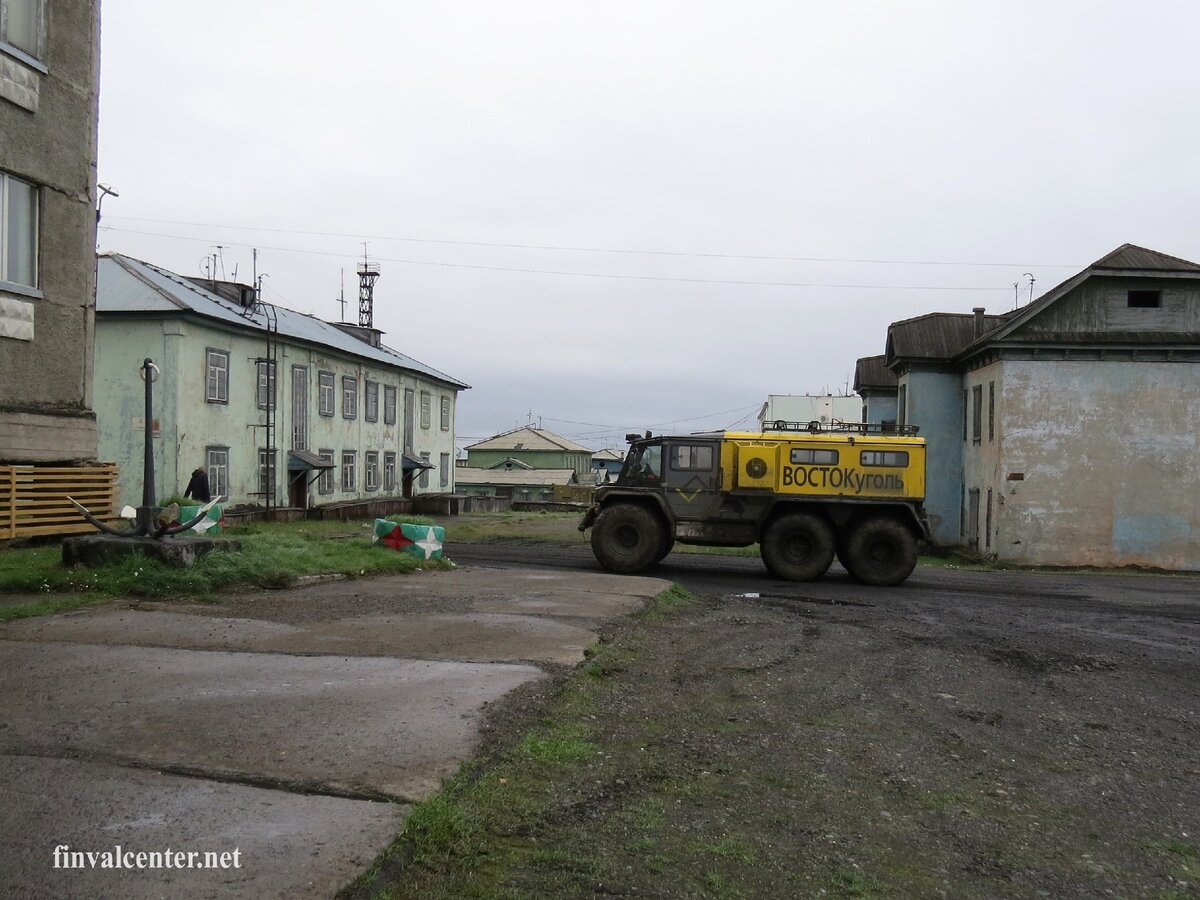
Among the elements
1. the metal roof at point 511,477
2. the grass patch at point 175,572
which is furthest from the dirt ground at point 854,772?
the metal roof at point 511,477

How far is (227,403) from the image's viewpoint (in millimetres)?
29516

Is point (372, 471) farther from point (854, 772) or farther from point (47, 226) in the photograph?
point (854, 772)

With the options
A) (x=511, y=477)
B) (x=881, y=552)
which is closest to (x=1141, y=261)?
(x=881, y=552)

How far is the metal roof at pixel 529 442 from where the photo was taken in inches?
3339

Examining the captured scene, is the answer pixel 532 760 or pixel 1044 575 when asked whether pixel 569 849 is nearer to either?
pixel 532 760

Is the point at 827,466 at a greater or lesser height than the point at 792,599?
greater

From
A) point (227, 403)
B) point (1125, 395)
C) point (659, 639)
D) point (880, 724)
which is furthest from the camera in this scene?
point (227, 403)

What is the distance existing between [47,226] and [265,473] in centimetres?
1876

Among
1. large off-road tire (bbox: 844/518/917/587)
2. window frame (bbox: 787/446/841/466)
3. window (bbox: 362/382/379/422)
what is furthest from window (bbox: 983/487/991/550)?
window (bbox: 362/382/379/422)

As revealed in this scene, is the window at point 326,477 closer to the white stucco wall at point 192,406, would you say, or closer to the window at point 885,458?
the white stucco wall at point 192,406

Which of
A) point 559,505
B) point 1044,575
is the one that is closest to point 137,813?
point 1044,575

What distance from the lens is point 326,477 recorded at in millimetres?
35844

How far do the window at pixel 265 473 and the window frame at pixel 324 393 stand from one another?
3.73 m

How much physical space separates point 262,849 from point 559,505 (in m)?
46.5
